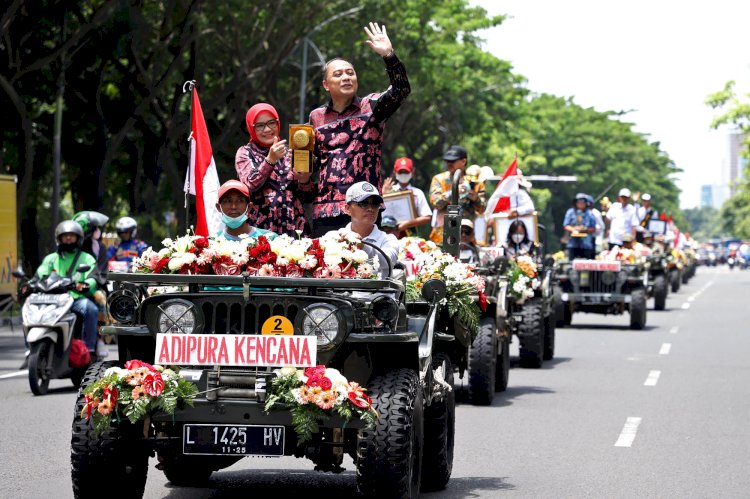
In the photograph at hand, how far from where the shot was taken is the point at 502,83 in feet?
193

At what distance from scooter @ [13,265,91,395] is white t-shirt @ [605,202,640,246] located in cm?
1694

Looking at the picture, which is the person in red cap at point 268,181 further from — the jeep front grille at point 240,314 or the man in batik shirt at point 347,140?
the jeep front grille at point 240,314

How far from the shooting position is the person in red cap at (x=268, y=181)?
9.74 meters

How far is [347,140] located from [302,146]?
1.40 feet

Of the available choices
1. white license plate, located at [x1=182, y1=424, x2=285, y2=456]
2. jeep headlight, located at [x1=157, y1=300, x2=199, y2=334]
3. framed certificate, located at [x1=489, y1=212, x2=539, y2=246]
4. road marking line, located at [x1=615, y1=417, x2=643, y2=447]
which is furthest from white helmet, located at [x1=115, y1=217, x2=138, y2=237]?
white license plate, located at [x1=182, y1=424, x2=285, y2=456]

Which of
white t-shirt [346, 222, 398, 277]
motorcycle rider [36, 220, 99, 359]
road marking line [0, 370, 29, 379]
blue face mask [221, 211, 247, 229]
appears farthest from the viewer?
road marking line [0, 370, 29, 379]

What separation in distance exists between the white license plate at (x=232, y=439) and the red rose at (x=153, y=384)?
216mm

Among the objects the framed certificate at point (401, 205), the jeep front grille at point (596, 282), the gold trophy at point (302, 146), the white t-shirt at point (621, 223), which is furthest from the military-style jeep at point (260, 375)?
the white t-shirt at point (621, 223)

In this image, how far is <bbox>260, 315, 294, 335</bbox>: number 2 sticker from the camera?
24.6 ft

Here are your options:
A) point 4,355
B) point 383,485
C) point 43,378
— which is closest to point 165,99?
point 4,355

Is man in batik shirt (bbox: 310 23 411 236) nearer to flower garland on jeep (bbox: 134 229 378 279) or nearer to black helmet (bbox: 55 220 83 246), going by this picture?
flower garland on jeep (bbox: 134 229 378 279)

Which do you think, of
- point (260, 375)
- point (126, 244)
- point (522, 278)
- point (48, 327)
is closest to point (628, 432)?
point (522, 278)

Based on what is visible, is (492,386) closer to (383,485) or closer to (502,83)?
(383,485)

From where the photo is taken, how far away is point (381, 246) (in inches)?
347
